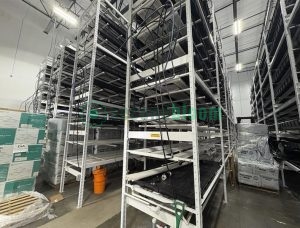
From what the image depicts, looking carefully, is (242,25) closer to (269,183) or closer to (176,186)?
(269,183)

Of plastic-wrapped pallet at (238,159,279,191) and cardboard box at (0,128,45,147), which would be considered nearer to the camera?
cardboard box at (0,128,45,147)

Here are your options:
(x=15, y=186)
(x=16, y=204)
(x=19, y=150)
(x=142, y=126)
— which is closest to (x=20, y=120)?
(x=19, y=150)

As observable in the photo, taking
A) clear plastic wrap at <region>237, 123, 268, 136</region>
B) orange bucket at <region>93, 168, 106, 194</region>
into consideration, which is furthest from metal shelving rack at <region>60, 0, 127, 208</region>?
clear plastic wrap at <region>237, 123, 268, 136</region>

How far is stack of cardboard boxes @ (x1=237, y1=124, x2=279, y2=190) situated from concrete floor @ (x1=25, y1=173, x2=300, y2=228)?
0.87 feet

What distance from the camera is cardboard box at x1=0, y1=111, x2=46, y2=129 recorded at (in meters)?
1.76

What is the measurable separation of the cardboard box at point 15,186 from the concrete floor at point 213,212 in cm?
30

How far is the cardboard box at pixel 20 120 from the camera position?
1759 millimetres

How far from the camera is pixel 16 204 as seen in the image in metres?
1.54

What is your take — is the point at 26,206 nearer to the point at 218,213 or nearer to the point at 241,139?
the point at 218,213

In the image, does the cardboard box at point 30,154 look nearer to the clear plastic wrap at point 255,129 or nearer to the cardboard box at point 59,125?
the cardboard box at point 59,125

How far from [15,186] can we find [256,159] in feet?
13.2

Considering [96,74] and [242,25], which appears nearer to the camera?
[96,74]

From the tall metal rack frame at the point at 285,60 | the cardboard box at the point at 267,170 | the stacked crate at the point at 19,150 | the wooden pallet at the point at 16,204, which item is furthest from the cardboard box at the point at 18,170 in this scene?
the cardboard box at the point at 267,170

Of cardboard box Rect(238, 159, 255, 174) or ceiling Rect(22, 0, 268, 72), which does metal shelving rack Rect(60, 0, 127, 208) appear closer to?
ceiling Rect(22, 0, 268, 72)
